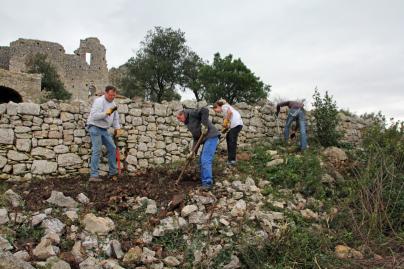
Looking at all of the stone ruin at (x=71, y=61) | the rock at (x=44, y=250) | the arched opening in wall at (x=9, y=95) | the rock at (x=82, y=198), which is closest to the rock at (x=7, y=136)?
the rock at (x=82, y=198)

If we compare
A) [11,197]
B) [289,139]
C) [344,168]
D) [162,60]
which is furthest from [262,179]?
[162,60]

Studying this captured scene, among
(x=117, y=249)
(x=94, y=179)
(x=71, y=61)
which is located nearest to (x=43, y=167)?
(x=94, y=179)

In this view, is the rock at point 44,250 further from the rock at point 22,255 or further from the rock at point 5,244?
the rock at point 5,244

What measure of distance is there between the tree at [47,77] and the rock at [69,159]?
437 inches

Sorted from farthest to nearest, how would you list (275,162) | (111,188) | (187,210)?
1. (275,162)
2. (111,188)
3. (187,210)

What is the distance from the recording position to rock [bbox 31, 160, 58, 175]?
6.30 m

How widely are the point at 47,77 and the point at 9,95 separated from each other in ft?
14.6

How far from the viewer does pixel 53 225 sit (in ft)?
14.9

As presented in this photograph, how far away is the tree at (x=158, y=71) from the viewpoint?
16.3 m

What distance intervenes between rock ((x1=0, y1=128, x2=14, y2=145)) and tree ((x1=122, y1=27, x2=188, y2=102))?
10206 millimetres

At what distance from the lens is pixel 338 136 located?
27.6 feet

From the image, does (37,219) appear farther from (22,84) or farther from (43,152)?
(22,84)

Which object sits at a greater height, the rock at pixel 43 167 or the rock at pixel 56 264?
the rock at pixel 43 167

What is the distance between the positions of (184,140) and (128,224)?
10.2ft
